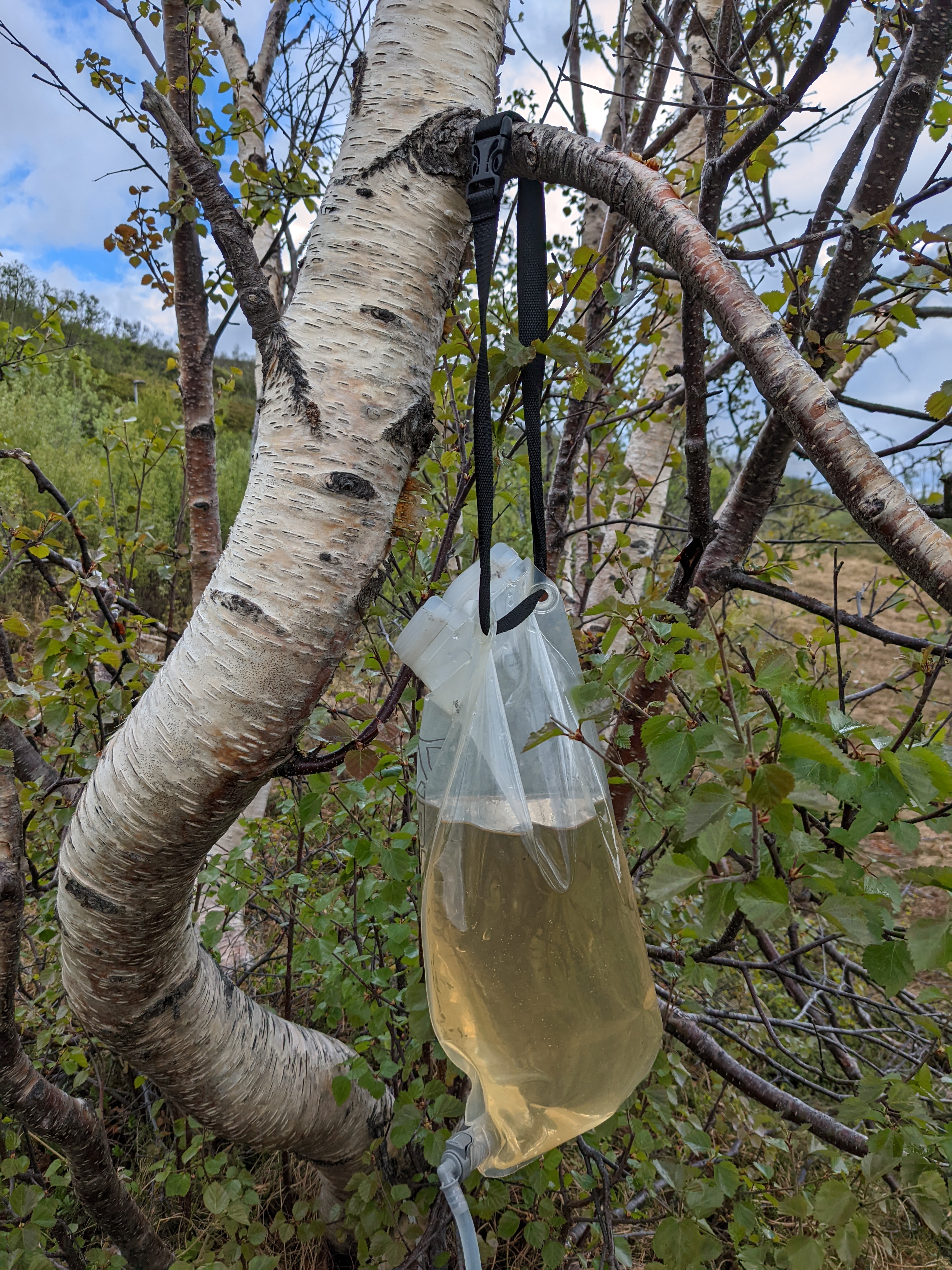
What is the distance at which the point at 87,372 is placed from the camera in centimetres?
363

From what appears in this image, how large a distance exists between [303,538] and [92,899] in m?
0.57

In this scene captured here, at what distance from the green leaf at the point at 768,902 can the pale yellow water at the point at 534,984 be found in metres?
0.26

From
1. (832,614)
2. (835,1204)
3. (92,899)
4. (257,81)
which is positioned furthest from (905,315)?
(257,81)

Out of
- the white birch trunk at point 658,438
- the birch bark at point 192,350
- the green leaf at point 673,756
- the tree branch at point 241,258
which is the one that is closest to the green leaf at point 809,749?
the green leaf at point 673,756

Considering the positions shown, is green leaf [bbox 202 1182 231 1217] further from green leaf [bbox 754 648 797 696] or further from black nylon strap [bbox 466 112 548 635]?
green leaf [bbox 754 648 797 696]

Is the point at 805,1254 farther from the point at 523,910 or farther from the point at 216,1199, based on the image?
the point at 216,1199

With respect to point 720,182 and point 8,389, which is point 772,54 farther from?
point 8,389

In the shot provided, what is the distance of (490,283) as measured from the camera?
0.77 m

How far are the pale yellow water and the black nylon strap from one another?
1.02 ft

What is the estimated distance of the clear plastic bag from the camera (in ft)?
2.59

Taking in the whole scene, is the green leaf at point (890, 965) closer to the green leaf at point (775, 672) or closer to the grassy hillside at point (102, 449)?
the green leaf at point (775, 672)

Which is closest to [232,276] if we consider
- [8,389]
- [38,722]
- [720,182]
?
[720,182]

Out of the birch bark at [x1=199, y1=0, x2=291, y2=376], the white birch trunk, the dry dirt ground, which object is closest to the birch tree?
the dry dirt ground

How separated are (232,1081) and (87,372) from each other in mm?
3804
